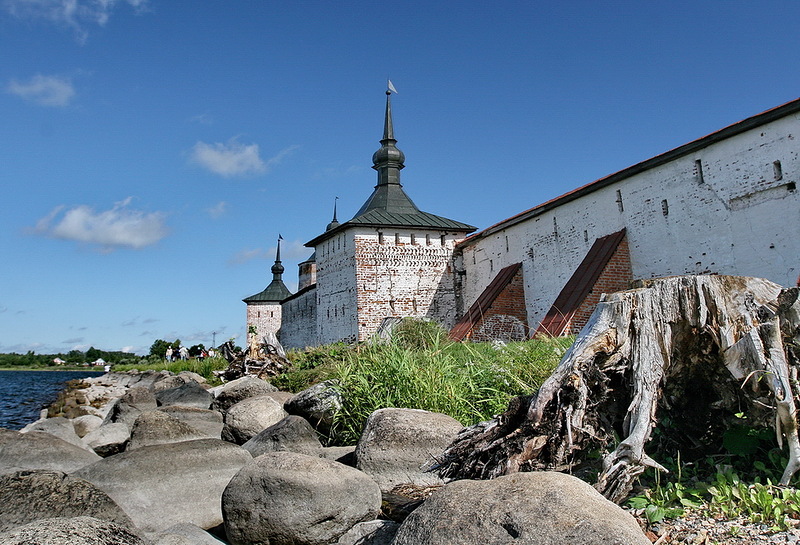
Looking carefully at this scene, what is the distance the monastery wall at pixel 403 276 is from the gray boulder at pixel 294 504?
54.3ft

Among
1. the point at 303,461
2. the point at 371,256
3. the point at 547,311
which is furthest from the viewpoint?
the point at 371,256

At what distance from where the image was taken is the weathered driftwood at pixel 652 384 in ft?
11.8

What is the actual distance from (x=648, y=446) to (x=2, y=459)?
6.28m

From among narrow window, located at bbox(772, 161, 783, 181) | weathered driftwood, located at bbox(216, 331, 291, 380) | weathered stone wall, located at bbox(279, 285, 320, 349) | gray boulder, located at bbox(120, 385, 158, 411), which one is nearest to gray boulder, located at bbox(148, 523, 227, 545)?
gray boulder, located at bbox(120, 385, 158, 411)

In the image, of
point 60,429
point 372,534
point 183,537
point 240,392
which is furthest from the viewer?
point 240,392

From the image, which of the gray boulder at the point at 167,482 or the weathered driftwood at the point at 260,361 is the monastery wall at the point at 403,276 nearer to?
the weathered driftwood at the point at 260,361

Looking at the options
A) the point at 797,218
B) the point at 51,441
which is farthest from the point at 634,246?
the point at 51,441

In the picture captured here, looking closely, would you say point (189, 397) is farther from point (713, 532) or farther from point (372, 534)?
point (713, 532)

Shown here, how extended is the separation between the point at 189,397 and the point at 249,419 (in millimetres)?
5441

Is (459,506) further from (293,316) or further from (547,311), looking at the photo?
(293,316)

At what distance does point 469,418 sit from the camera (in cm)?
636

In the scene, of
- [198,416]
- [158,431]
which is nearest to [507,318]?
[198,416]

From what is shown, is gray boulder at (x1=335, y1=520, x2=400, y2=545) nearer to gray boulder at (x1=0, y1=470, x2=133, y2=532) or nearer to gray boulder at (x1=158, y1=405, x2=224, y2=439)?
gray boulder at (x1=0, y1=470, x2=133, y2=532)

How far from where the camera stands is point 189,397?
1277cm
